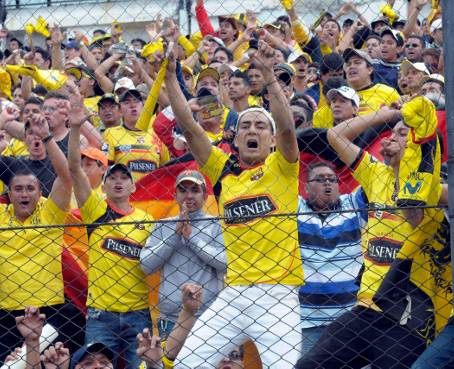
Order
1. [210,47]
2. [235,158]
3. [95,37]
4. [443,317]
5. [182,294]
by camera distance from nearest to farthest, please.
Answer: [443,317], [182,294], [235,158], [210,47], [95,37]

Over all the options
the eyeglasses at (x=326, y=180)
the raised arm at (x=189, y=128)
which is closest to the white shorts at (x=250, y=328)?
the eyeglasses at (x=326, y=180)

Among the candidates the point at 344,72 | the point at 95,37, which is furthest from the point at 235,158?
the point at 95,37

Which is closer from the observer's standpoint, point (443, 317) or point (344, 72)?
point (443, 317)

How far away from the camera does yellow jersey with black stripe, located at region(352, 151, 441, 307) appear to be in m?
5.23

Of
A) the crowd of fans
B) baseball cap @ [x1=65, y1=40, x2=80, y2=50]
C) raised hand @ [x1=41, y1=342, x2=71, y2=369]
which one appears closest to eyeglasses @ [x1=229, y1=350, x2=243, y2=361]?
the crowd of fans

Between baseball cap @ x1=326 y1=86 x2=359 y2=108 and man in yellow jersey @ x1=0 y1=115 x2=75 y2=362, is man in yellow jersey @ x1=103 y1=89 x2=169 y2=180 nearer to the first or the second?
man in yellow jersey @ x1=0 y1=115 x2=75 y2=362

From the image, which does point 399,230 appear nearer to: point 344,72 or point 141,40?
point 344,72

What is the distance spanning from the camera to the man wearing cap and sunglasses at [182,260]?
226 inches

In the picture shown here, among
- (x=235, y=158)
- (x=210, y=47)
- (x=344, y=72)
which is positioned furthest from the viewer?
(x=210, y=47)

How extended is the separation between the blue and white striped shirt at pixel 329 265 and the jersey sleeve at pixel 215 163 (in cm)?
51

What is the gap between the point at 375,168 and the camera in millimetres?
5660

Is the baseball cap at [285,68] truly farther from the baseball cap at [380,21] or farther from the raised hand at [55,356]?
the raised hand at [55,356]

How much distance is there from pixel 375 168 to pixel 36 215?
1909 millimetres

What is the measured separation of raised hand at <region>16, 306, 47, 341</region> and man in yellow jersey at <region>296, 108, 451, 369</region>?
1262 mm
